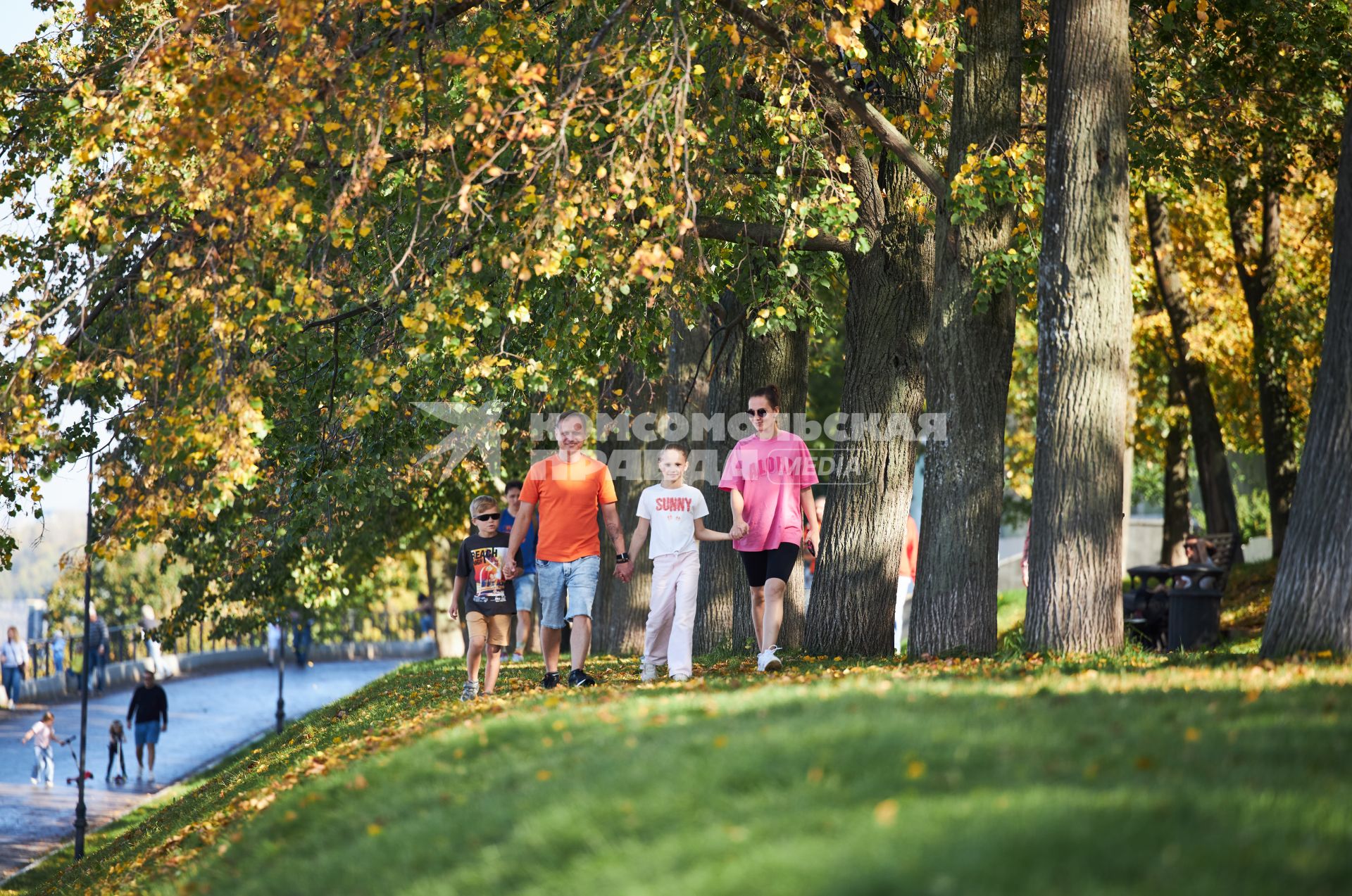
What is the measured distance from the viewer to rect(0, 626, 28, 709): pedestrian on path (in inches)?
1254

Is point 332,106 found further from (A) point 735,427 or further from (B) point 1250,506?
(B) point 1250,506

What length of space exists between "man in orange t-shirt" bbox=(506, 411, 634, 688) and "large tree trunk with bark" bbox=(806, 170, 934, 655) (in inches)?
101

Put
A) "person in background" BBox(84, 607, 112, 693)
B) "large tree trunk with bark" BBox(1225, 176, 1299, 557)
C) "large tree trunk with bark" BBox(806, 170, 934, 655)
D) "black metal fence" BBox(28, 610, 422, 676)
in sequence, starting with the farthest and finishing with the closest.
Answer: "person in background" BBox(84, 607, 112, 693) → "black metal fence" BBox(28, 610, 422, 676) → "large tree trunk with bark" BBox(1225, 176, 1299, 557) → "large tree trunk with bark" BBox(806, 170, 934, 655)

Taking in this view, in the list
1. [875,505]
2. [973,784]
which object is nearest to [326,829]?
[973,784]

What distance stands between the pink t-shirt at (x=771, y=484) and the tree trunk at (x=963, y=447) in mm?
1074

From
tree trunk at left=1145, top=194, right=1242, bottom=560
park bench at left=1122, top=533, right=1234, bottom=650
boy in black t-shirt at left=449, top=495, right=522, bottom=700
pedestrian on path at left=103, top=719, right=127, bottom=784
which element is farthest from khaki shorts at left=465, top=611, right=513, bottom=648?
pedestrian on path at left=103, top=719, right=127, bottom=784

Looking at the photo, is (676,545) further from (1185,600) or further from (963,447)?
(1185,600)

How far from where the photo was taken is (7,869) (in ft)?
59.5

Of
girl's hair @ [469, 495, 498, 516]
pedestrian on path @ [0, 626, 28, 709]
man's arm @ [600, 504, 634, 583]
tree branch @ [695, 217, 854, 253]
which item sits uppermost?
tree branch @ [695, 217, 854, 253]

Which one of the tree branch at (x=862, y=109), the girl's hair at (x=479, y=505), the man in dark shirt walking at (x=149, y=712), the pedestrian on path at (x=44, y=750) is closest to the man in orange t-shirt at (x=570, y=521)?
the girl's hair at (x=479, y=505)

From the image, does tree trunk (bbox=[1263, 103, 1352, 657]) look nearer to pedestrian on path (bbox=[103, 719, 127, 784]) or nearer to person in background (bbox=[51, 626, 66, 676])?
pedestrian on path (bbox=[103, 719, 127, 784])

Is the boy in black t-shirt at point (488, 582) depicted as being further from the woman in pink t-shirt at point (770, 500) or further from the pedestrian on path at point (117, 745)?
the pedestrian on path at point (117, 745)

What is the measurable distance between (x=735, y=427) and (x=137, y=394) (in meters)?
8.45

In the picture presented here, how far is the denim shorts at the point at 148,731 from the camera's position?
2552 centimetres
